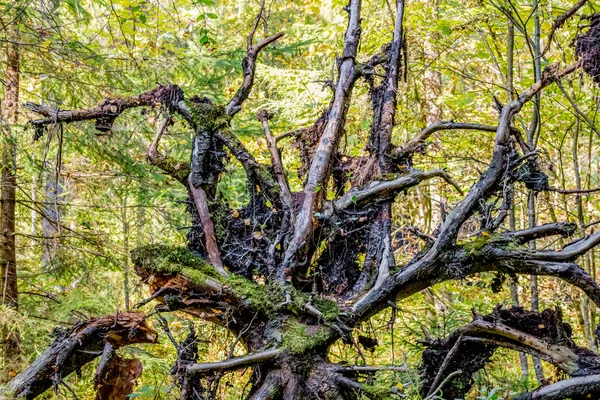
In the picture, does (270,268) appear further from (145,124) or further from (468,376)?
(145,124)

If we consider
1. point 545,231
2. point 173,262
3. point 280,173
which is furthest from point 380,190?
point 173,262

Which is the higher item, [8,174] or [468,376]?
[8,174]

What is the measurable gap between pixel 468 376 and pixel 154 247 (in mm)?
2505

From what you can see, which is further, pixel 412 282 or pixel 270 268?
pixel 270 268

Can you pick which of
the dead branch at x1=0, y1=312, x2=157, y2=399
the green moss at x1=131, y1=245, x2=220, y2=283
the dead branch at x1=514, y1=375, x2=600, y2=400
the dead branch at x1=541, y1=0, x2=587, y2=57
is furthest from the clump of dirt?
the dead branch at x1=0, y1=312, x2=157, y2=399

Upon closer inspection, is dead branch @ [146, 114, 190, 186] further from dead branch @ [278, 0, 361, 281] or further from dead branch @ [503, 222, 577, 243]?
dead branch @ [503, 222, 577, 243]

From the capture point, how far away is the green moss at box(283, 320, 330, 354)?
309 cm

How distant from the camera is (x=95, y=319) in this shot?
3.34 metres

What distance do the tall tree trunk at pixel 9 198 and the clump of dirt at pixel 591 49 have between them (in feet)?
17.7

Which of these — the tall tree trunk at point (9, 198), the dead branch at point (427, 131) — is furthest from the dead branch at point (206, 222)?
the tall tree trunk at point (9, 198)

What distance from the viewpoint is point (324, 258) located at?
3.91 metres

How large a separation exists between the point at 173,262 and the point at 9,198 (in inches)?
144

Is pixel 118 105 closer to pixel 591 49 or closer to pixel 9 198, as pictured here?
pixel 9 198

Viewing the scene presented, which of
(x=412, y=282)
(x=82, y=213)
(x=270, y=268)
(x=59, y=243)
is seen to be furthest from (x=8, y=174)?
(x=412, y=282)
